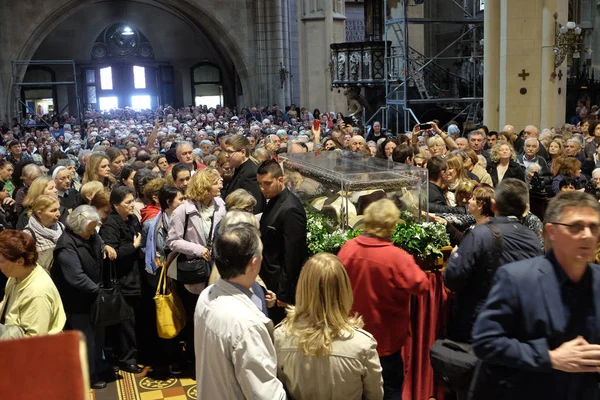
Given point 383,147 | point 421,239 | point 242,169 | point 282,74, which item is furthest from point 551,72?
point 282,74

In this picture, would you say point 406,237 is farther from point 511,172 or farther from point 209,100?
point 209,100

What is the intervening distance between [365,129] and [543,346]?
664 inches

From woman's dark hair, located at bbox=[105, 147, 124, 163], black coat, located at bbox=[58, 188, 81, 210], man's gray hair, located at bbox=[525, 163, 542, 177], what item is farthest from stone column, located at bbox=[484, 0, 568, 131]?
black coat, located at bbox=[58, 188, 81, 210]

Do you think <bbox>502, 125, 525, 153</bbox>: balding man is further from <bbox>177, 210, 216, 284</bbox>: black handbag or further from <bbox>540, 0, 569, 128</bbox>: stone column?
<bbox>177, 210, 216, 284</bbox>: black handbag

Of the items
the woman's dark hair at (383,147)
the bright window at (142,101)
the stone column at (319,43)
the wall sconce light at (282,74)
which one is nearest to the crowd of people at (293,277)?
the woman's dark hair at (383,147)

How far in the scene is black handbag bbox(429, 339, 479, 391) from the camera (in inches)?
132

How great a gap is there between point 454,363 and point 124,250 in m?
3.40

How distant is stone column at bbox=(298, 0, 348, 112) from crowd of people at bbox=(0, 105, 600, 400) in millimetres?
17881

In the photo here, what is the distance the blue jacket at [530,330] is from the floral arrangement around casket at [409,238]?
2.34m

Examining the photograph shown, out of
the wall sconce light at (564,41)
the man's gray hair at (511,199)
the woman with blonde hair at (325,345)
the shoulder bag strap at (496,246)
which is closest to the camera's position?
the woman with blonde hair at (325,345)

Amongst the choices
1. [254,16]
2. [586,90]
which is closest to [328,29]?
[254,16]

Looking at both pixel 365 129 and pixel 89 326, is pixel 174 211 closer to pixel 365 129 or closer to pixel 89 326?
pixel 89 326

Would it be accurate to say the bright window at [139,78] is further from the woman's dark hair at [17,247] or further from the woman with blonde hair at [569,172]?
the woman's dark hair at [17,247]

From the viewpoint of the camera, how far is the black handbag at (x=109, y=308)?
18.1 feet
